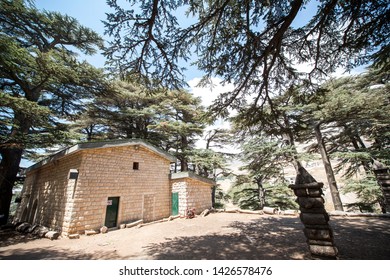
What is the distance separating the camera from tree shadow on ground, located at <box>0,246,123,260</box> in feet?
16.4

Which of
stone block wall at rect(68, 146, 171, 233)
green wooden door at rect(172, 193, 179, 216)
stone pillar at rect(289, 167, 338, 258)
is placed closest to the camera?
stone pillar at rect(289, 167, 338, 258)

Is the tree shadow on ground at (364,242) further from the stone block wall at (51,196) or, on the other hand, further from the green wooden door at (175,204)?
the stone block wall at (51,196)

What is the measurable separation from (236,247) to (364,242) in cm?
375

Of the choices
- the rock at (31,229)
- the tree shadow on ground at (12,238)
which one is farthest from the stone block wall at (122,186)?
the rock at (31,229)

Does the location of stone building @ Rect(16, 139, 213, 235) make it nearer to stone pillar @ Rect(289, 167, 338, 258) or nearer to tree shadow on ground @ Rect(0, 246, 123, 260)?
tree shadow on ground @ Rect(0, 246, 123, 260)

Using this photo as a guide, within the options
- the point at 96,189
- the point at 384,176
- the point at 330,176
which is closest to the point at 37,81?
the point at 96,189

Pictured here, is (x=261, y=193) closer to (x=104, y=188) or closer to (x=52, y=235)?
(x=104, y=188)

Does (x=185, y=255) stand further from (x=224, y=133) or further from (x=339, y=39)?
(x=224, y=133)

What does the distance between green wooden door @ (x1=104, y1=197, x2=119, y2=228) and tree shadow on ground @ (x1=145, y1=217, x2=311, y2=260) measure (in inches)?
182

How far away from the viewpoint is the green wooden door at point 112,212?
29.4ft

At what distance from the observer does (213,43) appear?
4.97 m

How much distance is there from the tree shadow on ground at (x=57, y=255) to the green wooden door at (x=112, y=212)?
10.3ft

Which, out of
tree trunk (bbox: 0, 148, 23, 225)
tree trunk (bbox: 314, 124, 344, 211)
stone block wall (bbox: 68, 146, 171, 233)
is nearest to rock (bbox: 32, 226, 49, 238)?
stone block wall (bbox: 68, 146, 171, 233)

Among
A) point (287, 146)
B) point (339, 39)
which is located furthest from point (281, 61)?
point (287, 146)
